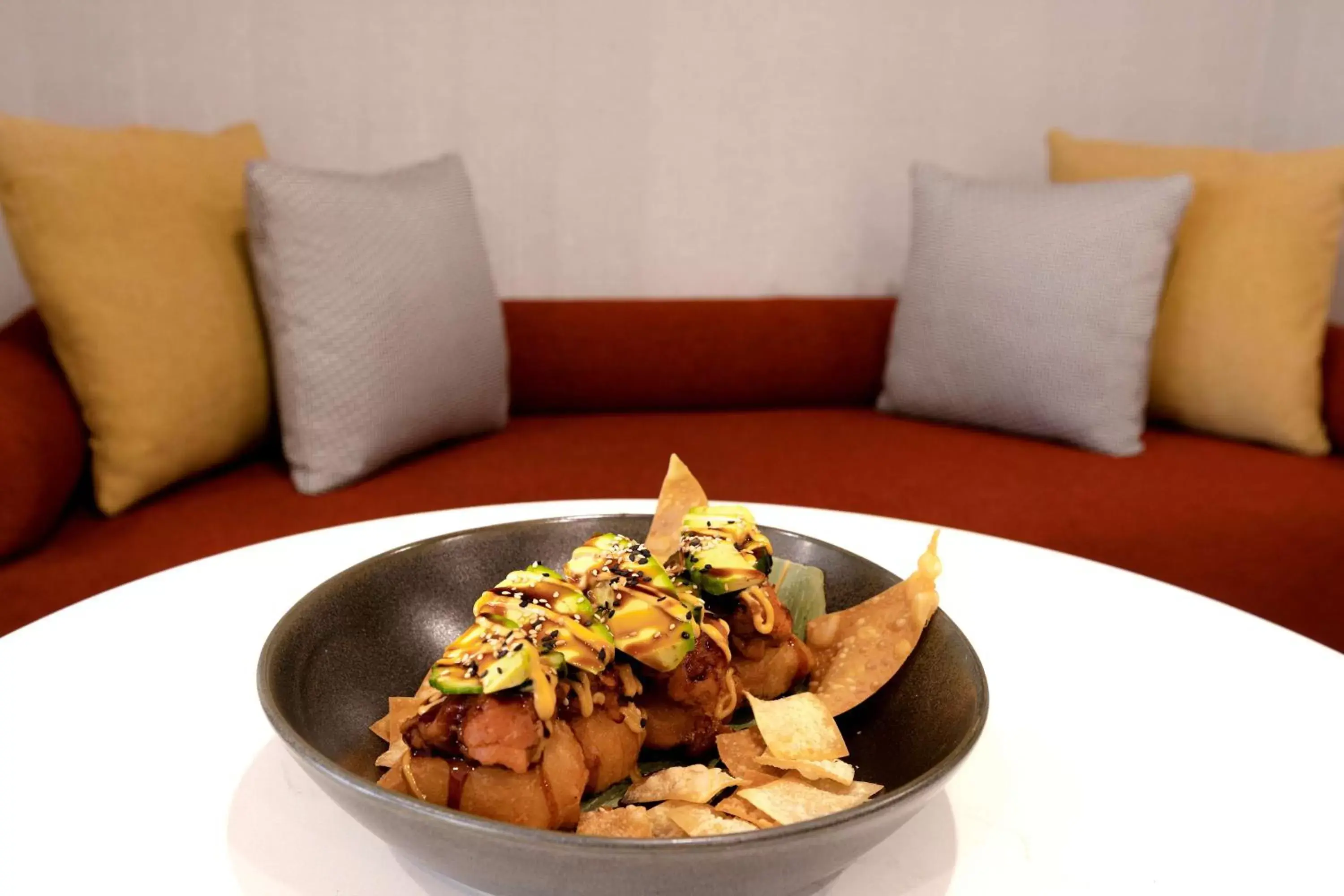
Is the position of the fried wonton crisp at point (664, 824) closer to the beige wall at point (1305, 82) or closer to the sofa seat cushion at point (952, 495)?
the sofa seat cushion at point (952, 495)

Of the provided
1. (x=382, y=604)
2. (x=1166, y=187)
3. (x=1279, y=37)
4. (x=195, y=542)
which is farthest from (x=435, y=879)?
(x=1279, y=37)

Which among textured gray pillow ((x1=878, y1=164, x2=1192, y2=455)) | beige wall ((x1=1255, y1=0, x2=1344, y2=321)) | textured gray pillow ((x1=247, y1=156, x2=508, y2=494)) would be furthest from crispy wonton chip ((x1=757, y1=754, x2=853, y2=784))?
beige wall ((x1=1255, y1=0, x2=1344, y2=321))

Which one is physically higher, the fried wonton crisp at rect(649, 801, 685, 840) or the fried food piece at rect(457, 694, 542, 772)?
the fried food piece at rect(457, 694, 542, 772)

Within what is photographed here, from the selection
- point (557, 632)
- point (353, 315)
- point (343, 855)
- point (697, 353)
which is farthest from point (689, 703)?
point (697, 353)

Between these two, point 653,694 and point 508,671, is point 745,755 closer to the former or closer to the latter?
point 653,694

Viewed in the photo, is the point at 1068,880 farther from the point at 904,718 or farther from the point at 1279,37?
the point at 1279,37

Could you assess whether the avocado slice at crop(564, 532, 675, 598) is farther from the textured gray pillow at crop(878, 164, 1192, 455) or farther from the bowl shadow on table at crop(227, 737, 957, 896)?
the textured gray pillow at crop(878, 164, 1192, 455)
